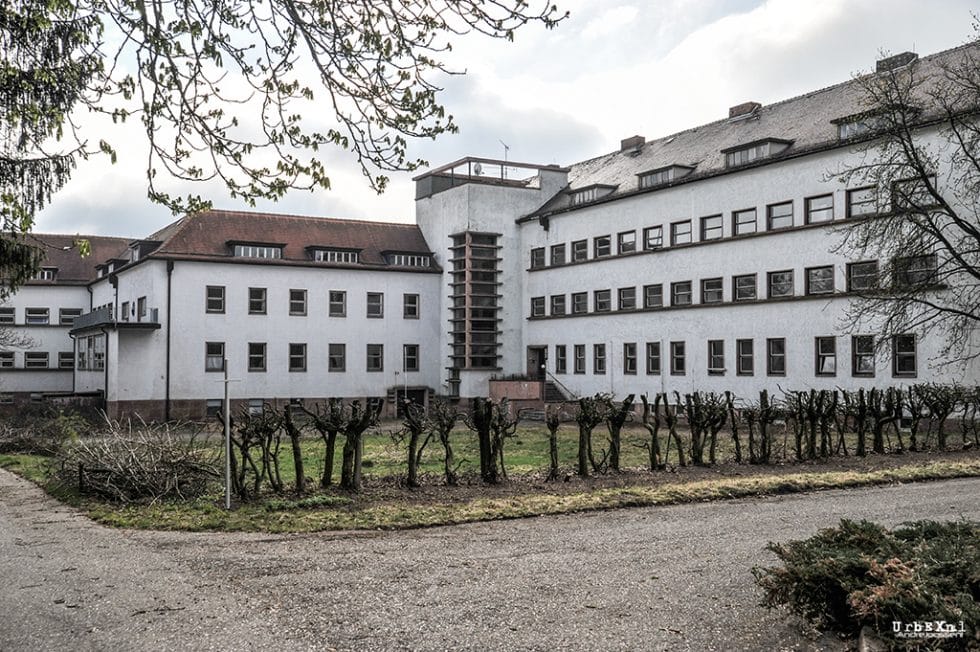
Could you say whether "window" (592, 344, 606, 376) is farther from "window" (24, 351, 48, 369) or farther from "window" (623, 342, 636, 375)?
"window" (24, 351, 48, 369)

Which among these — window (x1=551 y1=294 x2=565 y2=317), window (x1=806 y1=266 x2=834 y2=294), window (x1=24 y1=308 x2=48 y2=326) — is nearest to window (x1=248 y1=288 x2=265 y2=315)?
window (x1=551 y1=294 x2=565 y2=317)

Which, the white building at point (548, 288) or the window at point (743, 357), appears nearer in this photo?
the white building at point (548, 288)

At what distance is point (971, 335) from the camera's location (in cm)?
2948

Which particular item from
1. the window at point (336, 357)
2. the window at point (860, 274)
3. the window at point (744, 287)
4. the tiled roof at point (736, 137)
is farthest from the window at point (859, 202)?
the window at point (336, 357)

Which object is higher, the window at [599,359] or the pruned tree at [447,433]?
the window at [599,359]

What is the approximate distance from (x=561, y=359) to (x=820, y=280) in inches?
619

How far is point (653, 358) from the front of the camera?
41.4 meters

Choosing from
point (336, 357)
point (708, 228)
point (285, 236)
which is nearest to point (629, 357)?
point (708, 228)

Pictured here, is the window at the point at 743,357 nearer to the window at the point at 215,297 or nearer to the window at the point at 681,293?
the window at the point at 681,293

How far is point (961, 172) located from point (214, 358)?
32.4 m

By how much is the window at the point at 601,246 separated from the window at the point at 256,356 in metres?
16.8

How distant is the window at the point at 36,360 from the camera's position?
60469mm

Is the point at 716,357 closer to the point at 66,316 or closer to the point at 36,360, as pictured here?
the point at 66,316

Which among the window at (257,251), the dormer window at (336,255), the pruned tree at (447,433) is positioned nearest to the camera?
the pruned tree at (447,433)
